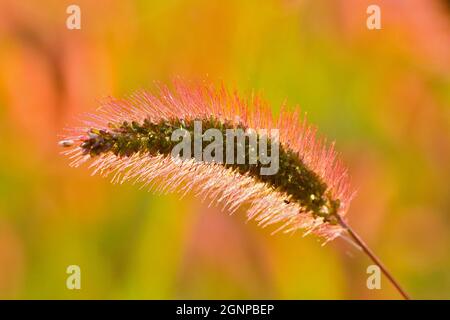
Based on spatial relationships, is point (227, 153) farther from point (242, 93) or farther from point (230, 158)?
point (242, 93)

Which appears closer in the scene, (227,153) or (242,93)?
(227,153)

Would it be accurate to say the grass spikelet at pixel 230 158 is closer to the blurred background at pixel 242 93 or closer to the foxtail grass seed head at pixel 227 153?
the foxtail grass seed head at pixel 227 153

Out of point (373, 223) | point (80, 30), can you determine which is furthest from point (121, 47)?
point (373, 223)

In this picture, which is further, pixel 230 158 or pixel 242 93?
pixel 242 93

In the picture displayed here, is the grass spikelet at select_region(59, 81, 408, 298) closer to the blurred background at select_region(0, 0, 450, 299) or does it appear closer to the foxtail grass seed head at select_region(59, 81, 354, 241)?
the foxtail grass seed head at select_region(59, 81, 354, 241)

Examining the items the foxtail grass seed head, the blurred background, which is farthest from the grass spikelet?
the blurred background

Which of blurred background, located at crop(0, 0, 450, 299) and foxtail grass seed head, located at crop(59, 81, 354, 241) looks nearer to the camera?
foxtail grass seed head, located at crop(59, 81, 354, 241)

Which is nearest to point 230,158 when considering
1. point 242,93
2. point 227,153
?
point 227,153
